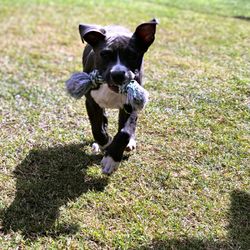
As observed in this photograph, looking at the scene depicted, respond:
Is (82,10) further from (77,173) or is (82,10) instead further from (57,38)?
(77,173)

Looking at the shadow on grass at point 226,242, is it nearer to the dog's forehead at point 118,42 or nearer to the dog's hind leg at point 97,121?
the dog's hind leg at point 97,121

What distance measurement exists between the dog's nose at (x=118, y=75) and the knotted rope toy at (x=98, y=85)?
0.09m

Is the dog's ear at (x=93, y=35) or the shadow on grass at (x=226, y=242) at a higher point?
the dog's ear at (x=93, y=35)

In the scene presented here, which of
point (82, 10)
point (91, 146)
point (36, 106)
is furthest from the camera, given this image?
point (82, 10)

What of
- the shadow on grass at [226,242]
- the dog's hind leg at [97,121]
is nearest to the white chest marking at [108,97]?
the dog's hind leg at [97,121]

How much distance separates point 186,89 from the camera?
584cm

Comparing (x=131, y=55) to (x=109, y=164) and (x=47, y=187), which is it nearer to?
(x=109, y=164)

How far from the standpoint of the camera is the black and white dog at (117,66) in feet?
11.4

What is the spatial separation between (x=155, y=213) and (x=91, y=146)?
1215 mm

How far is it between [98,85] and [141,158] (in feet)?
3.13

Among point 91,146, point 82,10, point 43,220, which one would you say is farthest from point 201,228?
point 82,10

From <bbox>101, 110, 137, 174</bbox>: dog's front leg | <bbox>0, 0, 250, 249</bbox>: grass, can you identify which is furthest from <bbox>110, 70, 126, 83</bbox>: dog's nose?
<bbox>0, 0, 250, 249</bbox>: grass

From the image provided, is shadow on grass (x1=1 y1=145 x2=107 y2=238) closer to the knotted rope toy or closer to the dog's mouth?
the knotted rope toy

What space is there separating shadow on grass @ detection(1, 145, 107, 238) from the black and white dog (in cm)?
49
